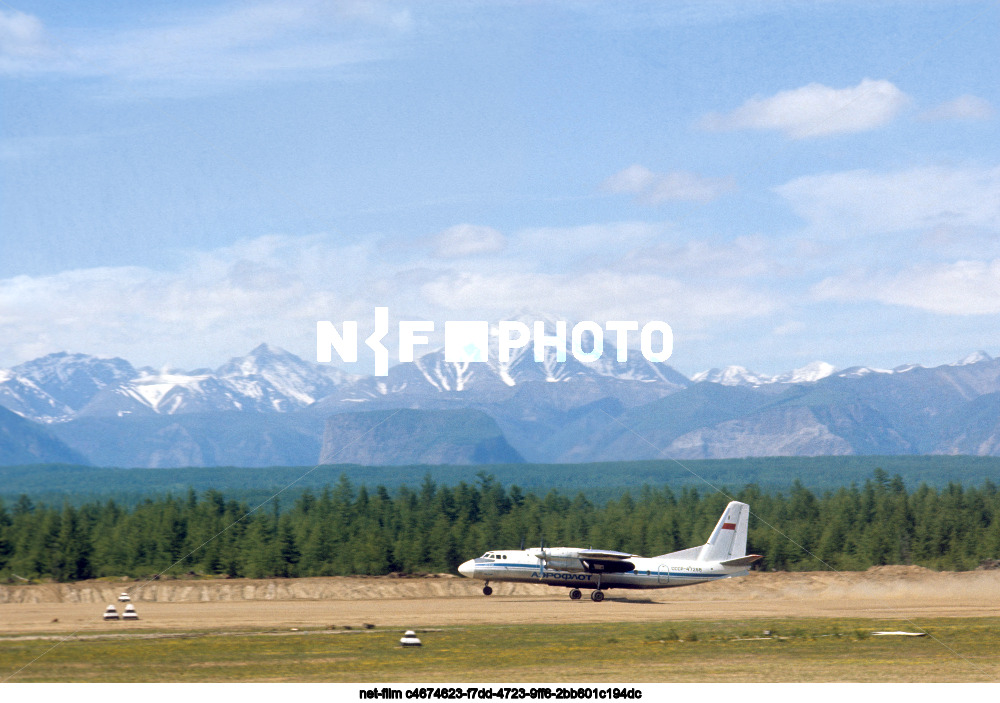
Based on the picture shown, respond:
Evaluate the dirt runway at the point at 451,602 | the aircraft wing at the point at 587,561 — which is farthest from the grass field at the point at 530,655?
the aircraft wing at the point at 587,561

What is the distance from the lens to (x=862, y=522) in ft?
522

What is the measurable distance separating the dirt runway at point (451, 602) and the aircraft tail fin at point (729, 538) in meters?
4.46

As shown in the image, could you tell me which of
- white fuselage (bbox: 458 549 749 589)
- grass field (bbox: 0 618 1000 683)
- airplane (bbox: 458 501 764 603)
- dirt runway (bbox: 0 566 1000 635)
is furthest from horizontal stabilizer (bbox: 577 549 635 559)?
grass field (bbox: 0 618 1000 683)

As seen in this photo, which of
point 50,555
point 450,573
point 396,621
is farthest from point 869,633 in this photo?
point 50,555

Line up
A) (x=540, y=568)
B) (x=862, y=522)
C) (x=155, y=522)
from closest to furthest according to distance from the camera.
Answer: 1. (x=540, y=568)
2. (x=155, y=522)
3. (x=862, y=522)

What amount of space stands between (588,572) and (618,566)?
2.96 metres

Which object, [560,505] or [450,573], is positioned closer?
[450,573]

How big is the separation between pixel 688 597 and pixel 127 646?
65.9 metres

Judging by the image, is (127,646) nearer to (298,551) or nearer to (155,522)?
(298,551)

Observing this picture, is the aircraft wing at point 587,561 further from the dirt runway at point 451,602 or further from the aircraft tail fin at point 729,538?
the aircraft tail fin at point 729,538

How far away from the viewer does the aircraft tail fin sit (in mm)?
105375

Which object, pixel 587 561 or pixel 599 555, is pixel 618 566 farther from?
pixel 587 561

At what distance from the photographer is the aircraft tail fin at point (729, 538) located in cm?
10538

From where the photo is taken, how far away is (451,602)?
10456 cm
